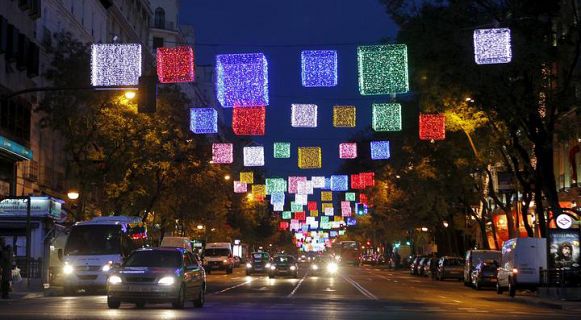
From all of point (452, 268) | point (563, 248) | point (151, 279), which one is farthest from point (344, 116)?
point (452, 268)

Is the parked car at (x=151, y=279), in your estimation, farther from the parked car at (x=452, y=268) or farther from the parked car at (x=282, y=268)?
the parked car at (x=452, y=268)

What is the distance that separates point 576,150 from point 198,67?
Result: 3983 inches

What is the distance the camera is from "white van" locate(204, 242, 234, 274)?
78.8m

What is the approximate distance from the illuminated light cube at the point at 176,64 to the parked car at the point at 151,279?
9.71 metres

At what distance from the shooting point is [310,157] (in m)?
55.8

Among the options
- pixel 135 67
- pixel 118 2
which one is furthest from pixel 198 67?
pixel 135 67

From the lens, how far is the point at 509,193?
202 ft

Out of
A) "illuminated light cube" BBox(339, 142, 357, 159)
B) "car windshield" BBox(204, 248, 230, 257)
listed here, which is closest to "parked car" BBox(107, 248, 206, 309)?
"illuminated light cube" BBox(339, 142, 357, 159)

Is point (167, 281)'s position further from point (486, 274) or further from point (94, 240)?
point (486, 274)

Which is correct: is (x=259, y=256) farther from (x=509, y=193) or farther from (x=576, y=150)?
(x=576, y=150)

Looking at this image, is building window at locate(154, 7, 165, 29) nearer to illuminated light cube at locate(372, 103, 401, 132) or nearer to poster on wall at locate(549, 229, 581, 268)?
illuminated light cube at locate(372, 103, 401, 132)

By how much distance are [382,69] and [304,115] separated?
9936mm

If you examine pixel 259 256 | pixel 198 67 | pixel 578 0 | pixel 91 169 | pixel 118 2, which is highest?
pixel 198 67

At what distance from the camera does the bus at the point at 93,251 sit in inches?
1414
